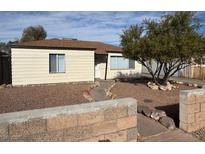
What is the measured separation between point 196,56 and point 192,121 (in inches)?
305

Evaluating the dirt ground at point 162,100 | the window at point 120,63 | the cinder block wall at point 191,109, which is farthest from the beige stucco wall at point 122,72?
the cinder block wall at point 191,109

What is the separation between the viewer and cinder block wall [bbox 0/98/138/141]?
12.4 feet

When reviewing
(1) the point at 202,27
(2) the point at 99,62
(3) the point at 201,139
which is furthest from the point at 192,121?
(2) the point at 99,62

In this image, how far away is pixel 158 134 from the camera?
6.29 m

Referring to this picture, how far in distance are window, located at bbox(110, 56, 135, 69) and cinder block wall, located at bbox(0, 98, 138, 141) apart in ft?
51.9

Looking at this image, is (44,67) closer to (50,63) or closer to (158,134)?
(50,63)

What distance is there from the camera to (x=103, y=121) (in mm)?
4777

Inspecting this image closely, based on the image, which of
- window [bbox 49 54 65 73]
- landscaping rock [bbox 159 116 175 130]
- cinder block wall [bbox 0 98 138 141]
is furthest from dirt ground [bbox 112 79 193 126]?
window [bbox 49 54 65 73]

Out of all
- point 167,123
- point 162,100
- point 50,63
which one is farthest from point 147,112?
point 50,63

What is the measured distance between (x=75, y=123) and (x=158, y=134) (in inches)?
109

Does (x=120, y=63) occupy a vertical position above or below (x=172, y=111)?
above

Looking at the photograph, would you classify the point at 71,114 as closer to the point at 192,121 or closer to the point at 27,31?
the point at 192,121

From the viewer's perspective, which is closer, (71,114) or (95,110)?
(71,114)

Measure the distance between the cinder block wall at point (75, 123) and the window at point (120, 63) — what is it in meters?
15.8
